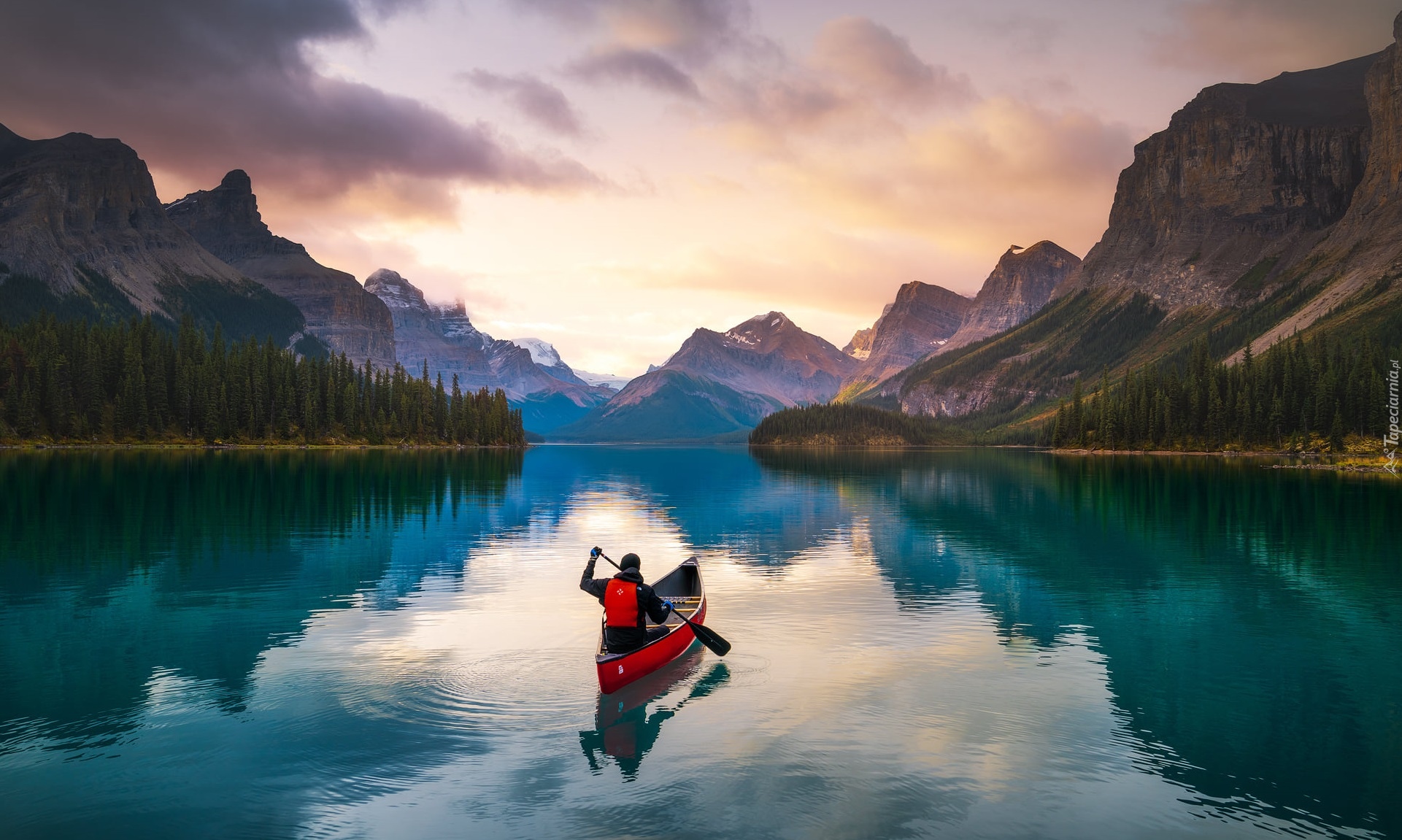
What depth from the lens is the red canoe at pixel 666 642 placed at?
2636 centimetres

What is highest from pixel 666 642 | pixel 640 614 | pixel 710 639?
pixel 640 614

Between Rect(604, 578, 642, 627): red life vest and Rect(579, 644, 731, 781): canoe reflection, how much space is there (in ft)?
6.96

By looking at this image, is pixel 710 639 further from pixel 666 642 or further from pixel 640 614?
pixel 640 614

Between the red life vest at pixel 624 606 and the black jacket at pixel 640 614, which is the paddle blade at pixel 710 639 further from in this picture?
the red life vest at pixel 624 606

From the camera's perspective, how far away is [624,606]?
27.9m

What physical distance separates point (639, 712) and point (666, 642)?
13.2 feet

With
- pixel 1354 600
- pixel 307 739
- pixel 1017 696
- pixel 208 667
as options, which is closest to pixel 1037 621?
pixel 1017 696

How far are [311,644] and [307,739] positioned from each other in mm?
10596

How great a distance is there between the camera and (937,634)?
35281 mm

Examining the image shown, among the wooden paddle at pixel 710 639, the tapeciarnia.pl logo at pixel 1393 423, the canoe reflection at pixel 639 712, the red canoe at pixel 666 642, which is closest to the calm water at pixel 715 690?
the canoe reflection at pixel 639 712

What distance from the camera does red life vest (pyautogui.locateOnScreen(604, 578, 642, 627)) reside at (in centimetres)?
2783

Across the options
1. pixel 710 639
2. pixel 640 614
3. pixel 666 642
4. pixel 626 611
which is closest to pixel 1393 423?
pixel 710 639

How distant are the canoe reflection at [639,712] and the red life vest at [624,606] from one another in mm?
2120

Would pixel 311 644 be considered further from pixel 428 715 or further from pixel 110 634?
pixel 428 715
